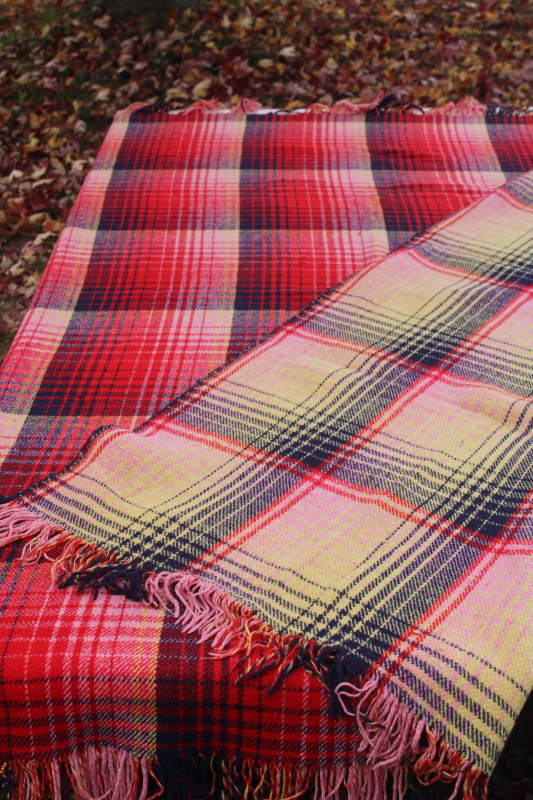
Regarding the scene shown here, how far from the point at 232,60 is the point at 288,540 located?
12.4 ft

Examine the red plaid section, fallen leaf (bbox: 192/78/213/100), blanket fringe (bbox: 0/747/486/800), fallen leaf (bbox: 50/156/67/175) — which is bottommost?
fallen leaf (bbox: 50/156/67/175)

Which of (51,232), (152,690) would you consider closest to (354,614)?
(152,690)

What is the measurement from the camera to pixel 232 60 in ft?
13.6

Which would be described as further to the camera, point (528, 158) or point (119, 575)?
point (528, 158)

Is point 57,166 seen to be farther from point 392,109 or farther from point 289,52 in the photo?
point 392,109

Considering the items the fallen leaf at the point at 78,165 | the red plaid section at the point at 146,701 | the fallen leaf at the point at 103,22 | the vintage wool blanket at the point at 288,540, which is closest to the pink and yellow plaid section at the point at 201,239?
the vintage wool blanket at the point at 288,540

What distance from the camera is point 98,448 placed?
4.57 feet

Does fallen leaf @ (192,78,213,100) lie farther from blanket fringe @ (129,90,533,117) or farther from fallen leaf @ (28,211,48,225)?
blanket fringe @ (129,90,533,117)

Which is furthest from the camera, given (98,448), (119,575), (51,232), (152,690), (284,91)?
(284,91)

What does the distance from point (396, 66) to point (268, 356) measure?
3.23m

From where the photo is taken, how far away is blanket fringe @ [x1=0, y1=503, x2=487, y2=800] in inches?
39.5

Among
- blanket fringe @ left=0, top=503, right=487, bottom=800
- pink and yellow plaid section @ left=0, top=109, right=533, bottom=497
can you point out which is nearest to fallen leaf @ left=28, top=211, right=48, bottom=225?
pink and yellow plaid section @ left=0, top=109, right=533, bottom=497

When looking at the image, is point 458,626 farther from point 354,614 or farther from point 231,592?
point 231,592

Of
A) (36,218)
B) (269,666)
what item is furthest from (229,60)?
(269,666)
